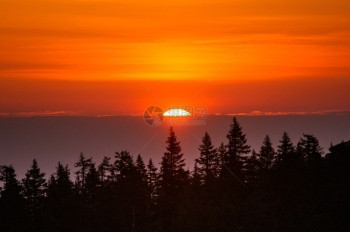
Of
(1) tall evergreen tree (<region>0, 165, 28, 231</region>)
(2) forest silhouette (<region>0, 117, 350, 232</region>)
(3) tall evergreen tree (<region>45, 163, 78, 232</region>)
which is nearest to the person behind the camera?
(2) forest silhouette (<region>0, 117, 350, 232</region>)

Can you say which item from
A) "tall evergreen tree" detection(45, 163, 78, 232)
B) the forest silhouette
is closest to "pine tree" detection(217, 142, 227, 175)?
the forest silhouette

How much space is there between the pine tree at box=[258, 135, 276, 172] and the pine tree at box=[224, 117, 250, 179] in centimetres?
1451

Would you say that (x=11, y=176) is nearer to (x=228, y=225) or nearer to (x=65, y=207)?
(x=65, y=207)

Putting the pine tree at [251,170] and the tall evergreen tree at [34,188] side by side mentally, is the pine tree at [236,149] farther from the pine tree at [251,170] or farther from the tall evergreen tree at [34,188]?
the tall evergreen tree at [34,188]

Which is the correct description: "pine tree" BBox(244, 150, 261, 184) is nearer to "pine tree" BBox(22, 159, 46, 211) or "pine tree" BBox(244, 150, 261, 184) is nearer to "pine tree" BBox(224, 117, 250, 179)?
"pine tree" BBox(224, 117, 250, 179)

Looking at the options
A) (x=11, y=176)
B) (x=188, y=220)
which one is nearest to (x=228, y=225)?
(x=188, y=220)

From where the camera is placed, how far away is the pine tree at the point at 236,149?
13388 centimetres

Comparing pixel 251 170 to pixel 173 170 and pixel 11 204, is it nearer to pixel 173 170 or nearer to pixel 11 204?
pixel 173 170

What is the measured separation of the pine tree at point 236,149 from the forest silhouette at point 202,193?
0.14 metres

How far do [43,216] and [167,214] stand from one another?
63.1 ft

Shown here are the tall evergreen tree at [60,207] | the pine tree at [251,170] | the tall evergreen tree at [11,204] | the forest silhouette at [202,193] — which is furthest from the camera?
the tall evergreen tree at [60,207]

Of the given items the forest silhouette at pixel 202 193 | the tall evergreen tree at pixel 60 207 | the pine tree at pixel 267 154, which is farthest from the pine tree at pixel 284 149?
the tall evergreen tree at pixel 60 207

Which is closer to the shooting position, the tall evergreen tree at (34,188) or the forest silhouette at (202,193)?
the forest silhouette at (202,193)

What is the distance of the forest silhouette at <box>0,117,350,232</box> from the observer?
399 ft
